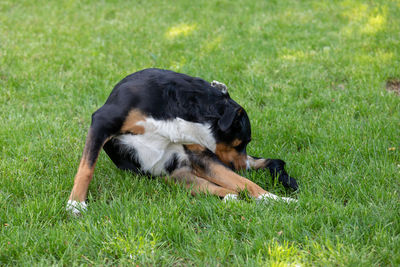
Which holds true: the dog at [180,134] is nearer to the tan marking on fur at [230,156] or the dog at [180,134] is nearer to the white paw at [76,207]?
the tan marking on fur at [230,156]

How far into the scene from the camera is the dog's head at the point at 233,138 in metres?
3.67

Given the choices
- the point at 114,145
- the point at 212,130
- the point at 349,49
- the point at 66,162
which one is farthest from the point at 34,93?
the point at 349,49

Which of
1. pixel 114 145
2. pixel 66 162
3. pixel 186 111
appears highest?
pixel 186 111

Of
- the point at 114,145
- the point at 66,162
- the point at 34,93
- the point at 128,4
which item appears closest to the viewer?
the point at 114,145

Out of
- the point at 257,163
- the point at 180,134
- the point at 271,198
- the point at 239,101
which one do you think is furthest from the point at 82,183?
the point at 239,101

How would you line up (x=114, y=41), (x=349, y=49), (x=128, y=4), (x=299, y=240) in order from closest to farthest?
(x=299, y=240), (x=349, y=49), (x=114, y=41), (x=128, y=4)

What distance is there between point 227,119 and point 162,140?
599 millimetres

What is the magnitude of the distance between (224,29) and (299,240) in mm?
5804

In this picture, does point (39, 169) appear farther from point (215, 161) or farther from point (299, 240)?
point (299, 240)

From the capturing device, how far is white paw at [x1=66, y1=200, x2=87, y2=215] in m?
3.05

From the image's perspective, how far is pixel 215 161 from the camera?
3.59 metres

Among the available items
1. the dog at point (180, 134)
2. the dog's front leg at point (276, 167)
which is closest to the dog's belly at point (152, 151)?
the dog at point (180, 134)

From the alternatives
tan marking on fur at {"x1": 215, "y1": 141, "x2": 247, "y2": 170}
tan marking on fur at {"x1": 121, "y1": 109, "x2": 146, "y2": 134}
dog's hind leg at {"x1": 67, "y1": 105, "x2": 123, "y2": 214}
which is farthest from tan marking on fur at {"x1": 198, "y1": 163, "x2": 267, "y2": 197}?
dog's hind leg at {"x1": 67, "y1": 105, "x2": 123, "y2": 214}

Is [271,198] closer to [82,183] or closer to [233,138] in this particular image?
[233,138]
